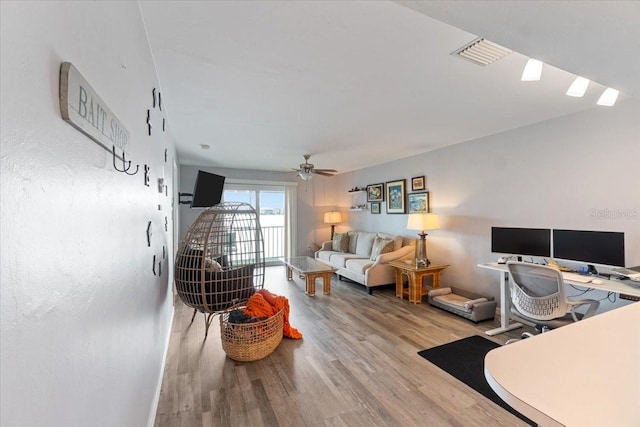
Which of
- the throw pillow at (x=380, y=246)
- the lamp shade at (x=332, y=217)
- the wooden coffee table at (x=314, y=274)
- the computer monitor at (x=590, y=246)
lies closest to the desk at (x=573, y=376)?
the computer monitor at (x=590, y=246)

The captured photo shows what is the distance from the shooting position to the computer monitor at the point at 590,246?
7.95 ft

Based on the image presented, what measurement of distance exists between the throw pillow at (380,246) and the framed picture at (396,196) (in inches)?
24.7

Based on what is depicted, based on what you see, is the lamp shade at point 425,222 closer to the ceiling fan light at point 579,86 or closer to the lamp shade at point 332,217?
the ceiling fan light at point 579,86

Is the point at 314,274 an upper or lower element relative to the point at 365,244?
lower

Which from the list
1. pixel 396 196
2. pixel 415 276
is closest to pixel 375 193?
pixel 396 196

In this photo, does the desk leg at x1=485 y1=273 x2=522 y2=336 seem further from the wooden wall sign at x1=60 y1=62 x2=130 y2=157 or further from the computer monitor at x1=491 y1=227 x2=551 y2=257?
the wooden wall sign at x1=60 y1=62 x2=130 y2=157

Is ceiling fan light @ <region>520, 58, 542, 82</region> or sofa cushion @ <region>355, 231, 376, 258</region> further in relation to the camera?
sofa cushion @ <region>355, 231, 376, 258</region>

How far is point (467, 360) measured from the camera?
8.25ft

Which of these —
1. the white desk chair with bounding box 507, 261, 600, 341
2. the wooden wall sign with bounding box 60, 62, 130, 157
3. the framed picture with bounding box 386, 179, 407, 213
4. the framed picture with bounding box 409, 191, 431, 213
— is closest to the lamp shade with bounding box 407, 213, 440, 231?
the framed picture with bounding box 409, 191, 431, 213

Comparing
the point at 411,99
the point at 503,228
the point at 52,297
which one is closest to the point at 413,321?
the point at 503,228

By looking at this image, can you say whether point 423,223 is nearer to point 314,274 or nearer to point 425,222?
point 425,222

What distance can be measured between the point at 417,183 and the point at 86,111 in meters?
4.65

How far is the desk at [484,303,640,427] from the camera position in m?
0.69

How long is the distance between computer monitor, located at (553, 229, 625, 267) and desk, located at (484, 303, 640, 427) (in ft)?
5.94
